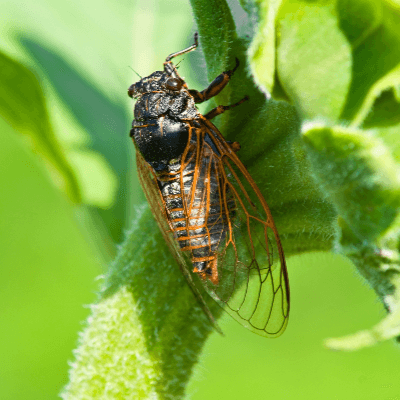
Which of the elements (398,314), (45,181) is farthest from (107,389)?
(45,181)

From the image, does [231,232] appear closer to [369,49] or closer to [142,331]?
[142,331]

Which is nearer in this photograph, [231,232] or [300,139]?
[300,139]

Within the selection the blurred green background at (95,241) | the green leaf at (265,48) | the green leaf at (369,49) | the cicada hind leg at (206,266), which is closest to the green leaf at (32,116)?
the blurred green background at (95,241)

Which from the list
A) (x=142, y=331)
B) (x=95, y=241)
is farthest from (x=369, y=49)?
(x=95, y=241)

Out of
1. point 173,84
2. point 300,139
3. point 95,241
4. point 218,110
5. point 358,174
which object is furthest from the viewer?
point 95,241

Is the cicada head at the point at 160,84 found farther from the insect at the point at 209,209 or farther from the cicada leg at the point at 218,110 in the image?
the cicada leg at the point at 218,110

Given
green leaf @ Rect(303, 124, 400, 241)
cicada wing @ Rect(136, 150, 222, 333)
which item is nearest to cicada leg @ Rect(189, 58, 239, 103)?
cicada wing @ Rect(136, 150, 222, 333)

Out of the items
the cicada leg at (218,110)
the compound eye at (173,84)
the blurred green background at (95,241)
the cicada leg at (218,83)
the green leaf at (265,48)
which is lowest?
the blurred green background at (95,241)
